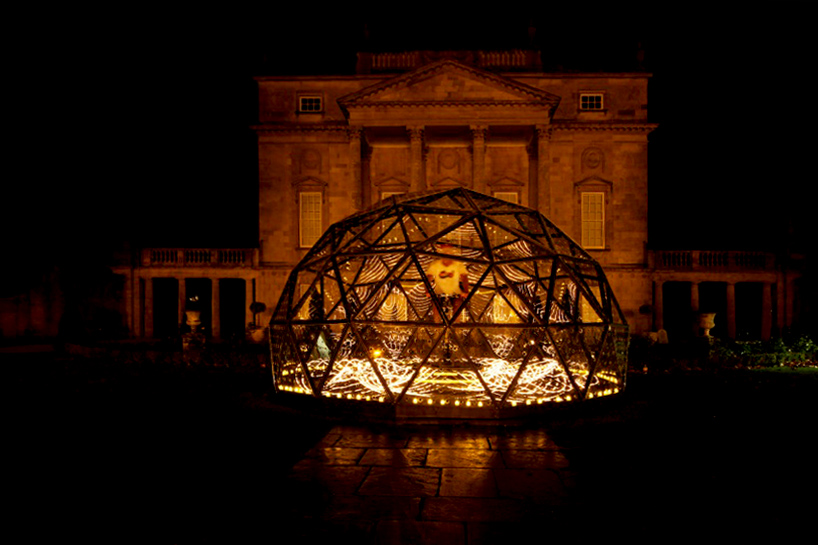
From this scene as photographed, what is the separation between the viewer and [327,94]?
1444 inches

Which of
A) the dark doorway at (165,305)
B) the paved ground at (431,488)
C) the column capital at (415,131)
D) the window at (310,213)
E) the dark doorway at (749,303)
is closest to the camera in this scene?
the paved ground at (431,488)

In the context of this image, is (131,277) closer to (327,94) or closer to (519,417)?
(327,94)

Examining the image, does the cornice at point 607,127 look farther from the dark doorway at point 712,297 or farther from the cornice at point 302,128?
the cornice at point 302,128

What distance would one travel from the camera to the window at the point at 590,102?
1419 inches

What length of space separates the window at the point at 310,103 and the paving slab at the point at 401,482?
31.6 metres

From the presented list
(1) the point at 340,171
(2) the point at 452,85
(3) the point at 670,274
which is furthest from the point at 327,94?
(3) the point at 670,274

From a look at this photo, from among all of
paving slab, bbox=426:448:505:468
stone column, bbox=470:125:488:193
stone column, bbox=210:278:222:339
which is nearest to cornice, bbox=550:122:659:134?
stone column, bbox=470:125:488:193

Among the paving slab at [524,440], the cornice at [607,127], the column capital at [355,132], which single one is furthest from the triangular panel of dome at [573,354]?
the cornice at [607,127]

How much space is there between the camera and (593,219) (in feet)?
119

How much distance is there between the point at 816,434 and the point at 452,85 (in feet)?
89.2

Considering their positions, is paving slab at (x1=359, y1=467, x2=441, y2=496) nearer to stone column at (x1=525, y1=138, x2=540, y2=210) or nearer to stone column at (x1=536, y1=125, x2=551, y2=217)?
stone column at (x1=536, y1=125, x2=551, y2=217)

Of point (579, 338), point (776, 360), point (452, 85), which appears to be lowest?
point (776, 360)

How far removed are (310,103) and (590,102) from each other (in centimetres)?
1606

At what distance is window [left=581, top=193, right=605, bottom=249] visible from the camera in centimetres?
3603
